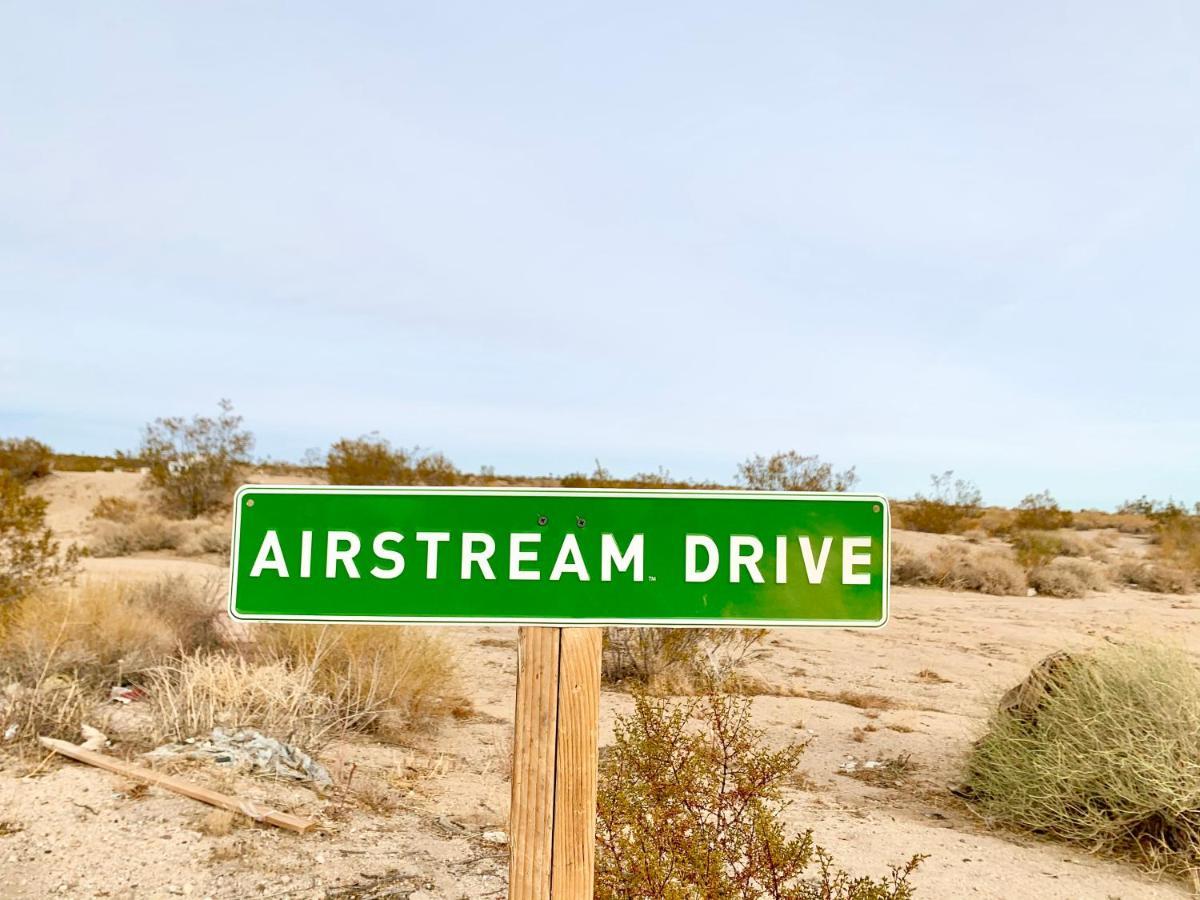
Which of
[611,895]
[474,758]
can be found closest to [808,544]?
[611,895]

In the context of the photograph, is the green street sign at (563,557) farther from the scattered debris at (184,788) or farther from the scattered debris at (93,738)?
the scattered debris at (93,738)

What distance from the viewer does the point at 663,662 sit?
849 centimetres

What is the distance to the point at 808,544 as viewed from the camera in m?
1.88

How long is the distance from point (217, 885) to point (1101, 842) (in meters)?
4.17

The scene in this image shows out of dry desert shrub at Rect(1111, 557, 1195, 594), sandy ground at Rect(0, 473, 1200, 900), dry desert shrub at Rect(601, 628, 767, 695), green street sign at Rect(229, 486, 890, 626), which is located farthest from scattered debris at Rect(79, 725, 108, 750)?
dry desert shrub at Rect(1111, 557, 1195, 594)

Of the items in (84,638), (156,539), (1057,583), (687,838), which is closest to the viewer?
(687,838)

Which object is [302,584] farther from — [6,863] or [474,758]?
[474,758]

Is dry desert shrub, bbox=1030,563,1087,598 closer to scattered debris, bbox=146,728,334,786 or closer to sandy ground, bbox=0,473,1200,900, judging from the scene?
sandy ground, bbox=0,473,1200,900

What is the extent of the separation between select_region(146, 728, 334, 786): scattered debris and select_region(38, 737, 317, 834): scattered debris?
8.4 inches

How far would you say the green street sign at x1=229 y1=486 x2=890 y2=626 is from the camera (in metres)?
1.87

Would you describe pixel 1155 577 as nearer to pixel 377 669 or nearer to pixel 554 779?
pixel 377 669

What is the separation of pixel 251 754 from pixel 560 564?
3813mm

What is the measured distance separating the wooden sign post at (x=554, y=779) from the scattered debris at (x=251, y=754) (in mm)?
3507

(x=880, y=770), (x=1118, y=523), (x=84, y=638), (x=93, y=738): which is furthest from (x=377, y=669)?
(x=1118, y=523)
